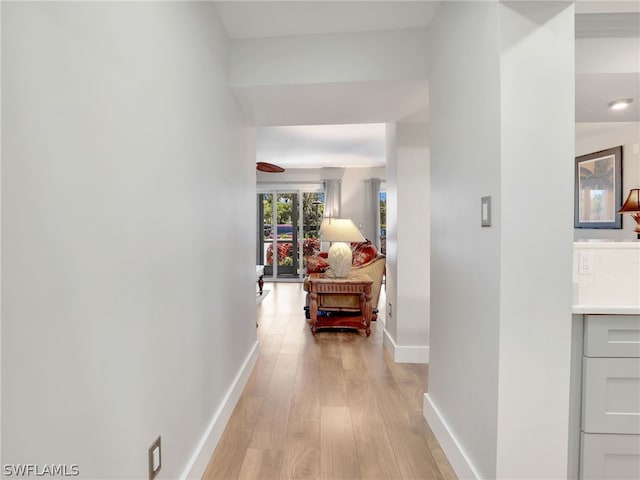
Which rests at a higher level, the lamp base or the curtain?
the curtain

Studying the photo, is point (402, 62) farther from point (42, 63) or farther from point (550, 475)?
point (550, 475)

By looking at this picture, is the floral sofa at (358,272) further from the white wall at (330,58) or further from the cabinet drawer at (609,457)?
the cabinet drawer at (609,457)

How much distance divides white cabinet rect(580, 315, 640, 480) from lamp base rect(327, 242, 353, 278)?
2.86m

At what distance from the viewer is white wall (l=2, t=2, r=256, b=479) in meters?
0.68

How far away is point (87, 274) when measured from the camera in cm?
84

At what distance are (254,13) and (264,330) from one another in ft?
10.1

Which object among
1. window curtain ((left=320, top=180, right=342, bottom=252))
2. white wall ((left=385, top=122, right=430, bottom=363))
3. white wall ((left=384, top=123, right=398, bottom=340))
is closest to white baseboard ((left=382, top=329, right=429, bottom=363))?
white wall ((left=385, top=122, right=430, bottom=363))

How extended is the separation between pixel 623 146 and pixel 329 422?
4380 mm

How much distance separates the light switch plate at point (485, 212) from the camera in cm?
131

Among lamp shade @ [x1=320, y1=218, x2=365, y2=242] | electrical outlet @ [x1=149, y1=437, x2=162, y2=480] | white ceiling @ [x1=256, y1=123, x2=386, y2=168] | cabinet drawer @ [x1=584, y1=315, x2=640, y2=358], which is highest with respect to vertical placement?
white ceiling @ [x1=256, y1=123, x2=386, y2=168]

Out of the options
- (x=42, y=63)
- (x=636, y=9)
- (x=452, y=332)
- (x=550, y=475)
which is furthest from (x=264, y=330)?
(x=636, y=9)

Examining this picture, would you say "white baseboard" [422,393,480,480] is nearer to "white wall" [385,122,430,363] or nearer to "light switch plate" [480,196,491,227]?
"white wall" [385,122,430,363]

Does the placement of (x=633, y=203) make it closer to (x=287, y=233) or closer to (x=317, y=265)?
(x=317, y=265)

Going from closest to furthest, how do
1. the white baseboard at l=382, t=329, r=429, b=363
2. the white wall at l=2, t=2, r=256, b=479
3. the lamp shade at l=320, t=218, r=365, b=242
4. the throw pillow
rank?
the white wall at l=2, t=2, r=256, b=479 → the white baseboard at l=382, t=329, r=429, b=363 → the lamp shade at l=320, t=218, r=365, b=242 → the throw pillow
